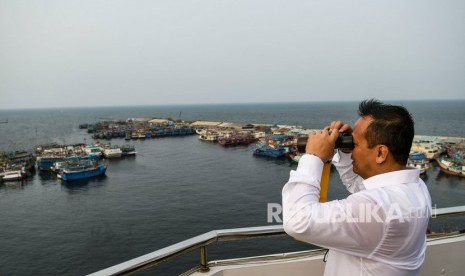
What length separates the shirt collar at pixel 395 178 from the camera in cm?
84

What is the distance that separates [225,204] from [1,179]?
1805 cm

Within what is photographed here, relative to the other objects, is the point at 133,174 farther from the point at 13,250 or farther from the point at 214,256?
the point at 214,256

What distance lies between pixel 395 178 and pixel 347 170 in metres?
0.30

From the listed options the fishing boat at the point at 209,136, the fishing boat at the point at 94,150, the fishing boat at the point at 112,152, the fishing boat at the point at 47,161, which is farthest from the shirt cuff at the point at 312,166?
the fishing boat at the point at 209,136

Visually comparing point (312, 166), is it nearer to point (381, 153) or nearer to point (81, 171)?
point (381, 153)

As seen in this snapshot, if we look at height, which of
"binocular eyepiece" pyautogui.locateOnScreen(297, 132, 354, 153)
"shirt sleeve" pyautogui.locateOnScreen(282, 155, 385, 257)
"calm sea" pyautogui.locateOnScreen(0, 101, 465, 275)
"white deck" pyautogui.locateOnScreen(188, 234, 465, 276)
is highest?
"binocular eyepiece" pyautogui.locateOnScreen(297, 132, 354, 153)

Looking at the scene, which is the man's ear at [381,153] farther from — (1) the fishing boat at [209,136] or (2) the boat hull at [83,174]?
(1) the fishing boat at [209,136]

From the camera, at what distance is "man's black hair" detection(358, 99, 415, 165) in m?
0.84

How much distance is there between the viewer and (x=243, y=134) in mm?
43000

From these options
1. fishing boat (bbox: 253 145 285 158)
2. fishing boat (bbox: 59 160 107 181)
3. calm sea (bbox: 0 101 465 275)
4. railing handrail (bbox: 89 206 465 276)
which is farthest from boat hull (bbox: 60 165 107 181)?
railing handrail (bbox: 89 206 465 276)

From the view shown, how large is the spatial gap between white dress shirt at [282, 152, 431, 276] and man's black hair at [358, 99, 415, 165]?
0.19 feet

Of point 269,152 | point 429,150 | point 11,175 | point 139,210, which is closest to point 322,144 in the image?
point 139,210

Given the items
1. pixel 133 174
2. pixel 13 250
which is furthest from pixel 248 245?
pixel 133 174
